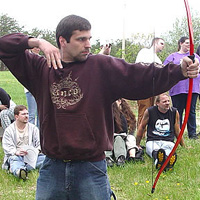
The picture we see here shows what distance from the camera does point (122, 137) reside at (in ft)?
18.0

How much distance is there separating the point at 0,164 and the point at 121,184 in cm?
182

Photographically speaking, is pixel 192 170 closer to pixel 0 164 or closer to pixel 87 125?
pixel 0 164

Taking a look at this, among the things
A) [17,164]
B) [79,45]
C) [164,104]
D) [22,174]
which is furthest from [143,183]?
[79,45]

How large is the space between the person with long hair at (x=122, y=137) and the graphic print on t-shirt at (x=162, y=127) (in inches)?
14.3

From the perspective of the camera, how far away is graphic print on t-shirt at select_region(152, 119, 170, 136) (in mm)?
5344

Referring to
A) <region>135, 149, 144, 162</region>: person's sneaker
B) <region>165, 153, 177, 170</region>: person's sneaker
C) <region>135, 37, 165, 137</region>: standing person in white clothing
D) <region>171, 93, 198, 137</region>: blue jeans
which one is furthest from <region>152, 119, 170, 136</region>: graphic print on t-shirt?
<region>171, 93, 198, 137</region>: blue jeans

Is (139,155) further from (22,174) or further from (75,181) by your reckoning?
(75,181)

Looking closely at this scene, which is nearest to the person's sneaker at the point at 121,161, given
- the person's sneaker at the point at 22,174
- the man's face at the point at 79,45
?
the person's sneaker at the point at 22,174

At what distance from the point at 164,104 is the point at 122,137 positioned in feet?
2.43

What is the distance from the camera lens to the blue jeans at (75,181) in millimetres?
2352

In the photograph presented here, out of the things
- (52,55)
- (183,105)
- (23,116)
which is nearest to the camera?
(52,55)

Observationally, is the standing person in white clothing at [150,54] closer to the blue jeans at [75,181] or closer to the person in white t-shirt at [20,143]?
the blue jeans at [75,181]

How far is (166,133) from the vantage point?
17.6ft

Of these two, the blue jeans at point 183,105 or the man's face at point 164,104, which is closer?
the man's face at point 164,104
